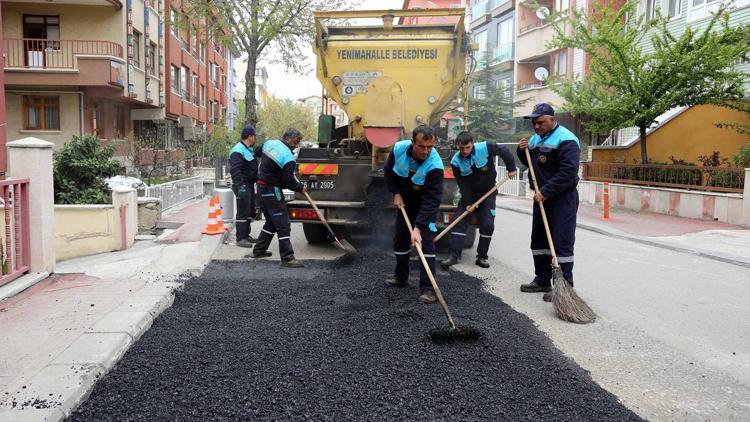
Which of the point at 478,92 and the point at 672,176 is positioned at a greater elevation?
the point at 478,92

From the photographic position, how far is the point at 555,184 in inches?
215

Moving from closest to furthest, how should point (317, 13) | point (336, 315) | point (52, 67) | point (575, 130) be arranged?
point (336, 315) → point (317, 13) → point (52, 67) → point (575, 130)

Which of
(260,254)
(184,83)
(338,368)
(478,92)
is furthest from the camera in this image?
(184,83)

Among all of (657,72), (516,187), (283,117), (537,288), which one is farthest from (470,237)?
(283,117)

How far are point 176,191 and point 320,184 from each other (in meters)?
7.44

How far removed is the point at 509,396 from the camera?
329 centimetres

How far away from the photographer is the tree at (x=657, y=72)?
1362cm

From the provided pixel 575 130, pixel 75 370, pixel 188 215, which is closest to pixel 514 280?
pixel 75 370

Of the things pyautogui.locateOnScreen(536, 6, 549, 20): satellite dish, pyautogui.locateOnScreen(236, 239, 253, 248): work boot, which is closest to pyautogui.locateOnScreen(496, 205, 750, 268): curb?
pyautogui.locateOnScreen(236, 239, 253, 248): work boot

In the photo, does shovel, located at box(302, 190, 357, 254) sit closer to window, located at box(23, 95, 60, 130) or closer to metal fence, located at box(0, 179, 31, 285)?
metal fence, located at box(0, 179, 31, 285)

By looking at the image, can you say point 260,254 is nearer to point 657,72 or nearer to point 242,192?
point 242,192

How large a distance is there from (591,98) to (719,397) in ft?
46.0

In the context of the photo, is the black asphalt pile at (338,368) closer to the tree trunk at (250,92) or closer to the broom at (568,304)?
the broom at (568,304)

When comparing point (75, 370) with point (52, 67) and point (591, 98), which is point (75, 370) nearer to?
point (591, 98)
